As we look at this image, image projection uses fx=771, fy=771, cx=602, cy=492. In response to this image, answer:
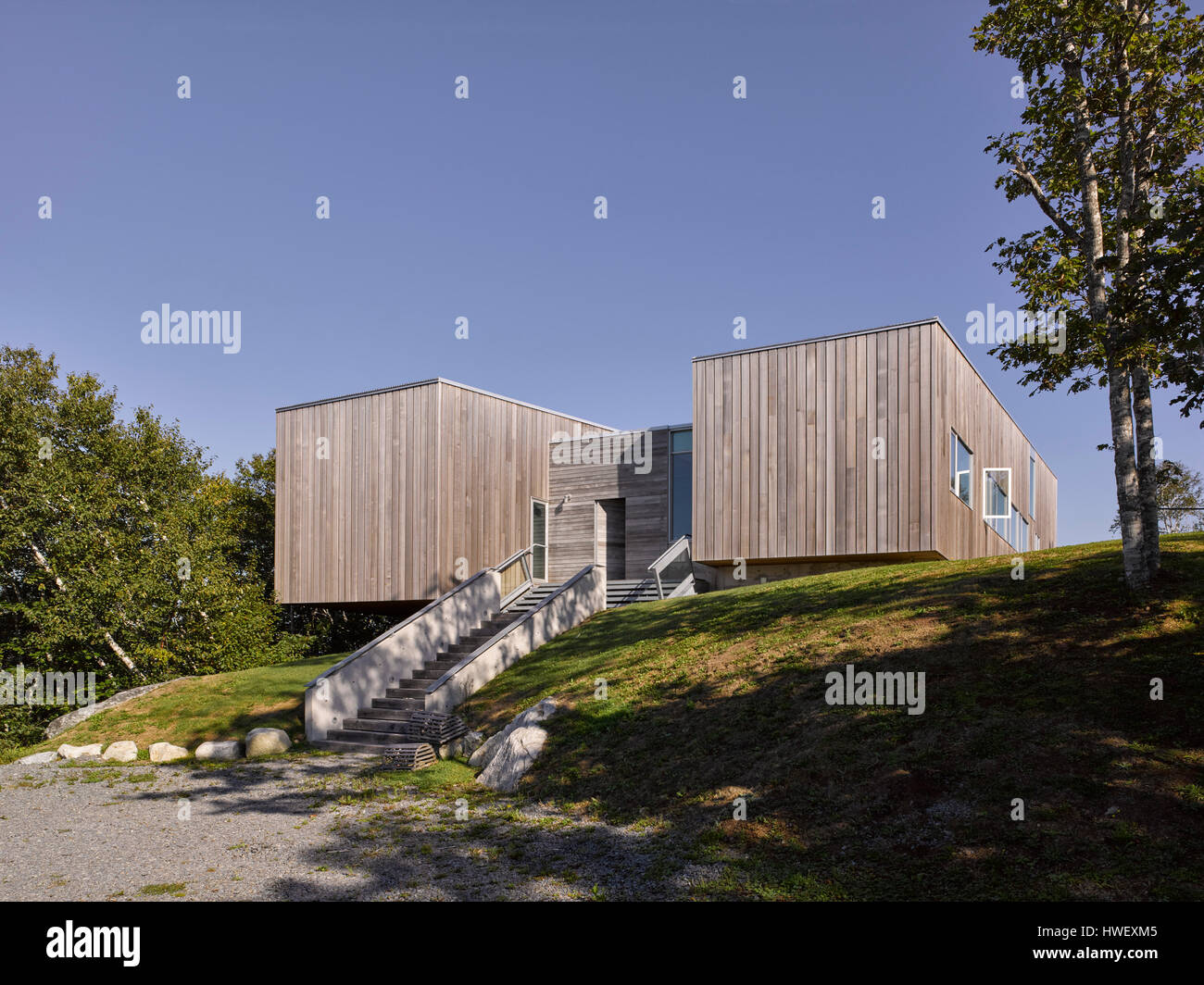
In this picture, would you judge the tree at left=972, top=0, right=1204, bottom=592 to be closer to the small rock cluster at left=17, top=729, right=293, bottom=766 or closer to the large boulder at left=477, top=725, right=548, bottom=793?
the large boulder at left=477, top=725, right=548, bottom=793

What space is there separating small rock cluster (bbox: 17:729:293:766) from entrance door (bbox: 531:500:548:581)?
970 centimetres

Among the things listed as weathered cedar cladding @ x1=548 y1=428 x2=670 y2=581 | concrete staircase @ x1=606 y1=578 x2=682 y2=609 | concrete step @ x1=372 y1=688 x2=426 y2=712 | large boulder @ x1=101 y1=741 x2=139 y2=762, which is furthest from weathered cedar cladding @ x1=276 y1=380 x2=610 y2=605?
large boulder @ x1=101 y1=741 x2=139 y2=762

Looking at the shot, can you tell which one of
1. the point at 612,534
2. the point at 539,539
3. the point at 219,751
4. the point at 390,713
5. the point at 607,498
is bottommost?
the point at 219,751

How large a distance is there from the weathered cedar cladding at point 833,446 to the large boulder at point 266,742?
957 centimetres

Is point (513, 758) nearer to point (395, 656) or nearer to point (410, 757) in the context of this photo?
point (410, 757)

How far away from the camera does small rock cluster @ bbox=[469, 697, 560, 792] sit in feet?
30.0

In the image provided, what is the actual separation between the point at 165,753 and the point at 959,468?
1685cm

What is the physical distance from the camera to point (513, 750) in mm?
9469

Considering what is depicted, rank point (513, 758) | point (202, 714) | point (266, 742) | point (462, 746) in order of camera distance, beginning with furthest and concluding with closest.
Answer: point (202, 714), point (266, 742), point (462, 746), point (513, 758)

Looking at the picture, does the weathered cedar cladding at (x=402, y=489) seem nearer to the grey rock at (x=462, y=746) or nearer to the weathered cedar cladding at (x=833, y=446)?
the weathered cedar cladding at (x=833, y=446)

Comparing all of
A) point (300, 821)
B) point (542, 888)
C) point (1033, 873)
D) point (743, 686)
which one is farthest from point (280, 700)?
point (1033, 873)

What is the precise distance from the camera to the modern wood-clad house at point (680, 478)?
16125mm

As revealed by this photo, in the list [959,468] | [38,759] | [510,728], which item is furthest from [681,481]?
[38,759]
